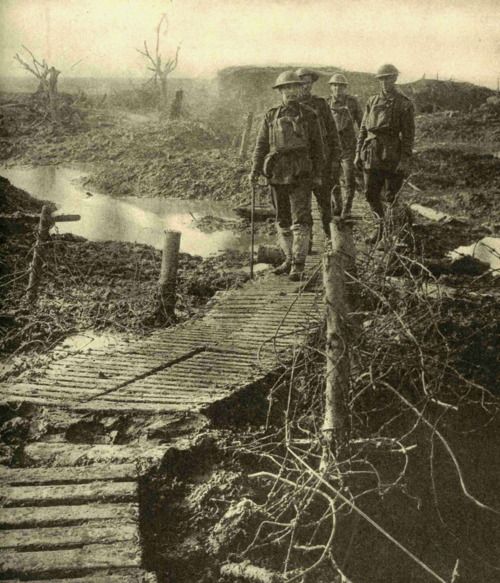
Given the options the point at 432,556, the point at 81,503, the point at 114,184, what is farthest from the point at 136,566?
the point at 114,184

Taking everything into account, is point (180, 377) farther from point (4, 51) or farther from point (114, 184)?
point (114, 184)

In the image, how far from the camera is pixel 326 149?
673 centimetres

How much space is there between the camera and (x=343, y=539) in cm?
334

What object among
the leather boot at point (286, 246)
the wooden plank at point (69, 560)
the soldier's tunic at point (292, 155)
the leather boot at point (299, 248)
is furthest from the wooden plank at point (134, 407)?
the leather boot at point (286, 246)

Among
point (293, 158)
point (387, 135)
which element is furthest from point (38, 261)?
point (387, 135)

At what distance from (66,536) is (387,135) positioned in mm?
5580

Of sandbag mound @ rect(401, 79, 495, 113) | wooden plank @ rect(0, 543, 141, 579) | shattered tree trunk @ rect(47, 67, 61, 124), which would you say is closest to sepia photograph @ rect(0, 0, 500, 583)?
wooden plank @ rect(0, 543, 141, 579)

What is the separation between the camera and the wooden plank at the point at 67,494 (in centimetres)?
319

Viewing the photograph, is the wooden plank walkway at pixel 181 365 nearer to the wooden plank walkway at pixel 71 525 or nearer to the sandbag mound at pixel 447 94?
the wooden plank walkway at pixel 71 525

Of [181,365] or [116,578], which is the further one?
[181,365]

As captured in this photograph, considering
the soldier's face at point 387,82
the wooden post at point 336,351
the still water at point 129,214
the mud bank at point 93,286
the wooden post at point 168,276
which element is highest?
the soldier's face at point 387,82

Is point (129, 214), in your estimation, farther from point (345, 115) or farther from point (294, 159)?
point (294, 159)

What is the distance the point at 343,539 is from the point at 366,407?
1623 millimetres

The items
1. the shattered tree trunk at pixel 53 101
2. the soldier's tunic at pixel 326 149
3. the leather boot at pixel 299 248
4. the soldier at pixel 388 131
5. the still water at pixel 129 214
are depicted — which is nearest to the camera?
the leather boot at pixel 299 248
